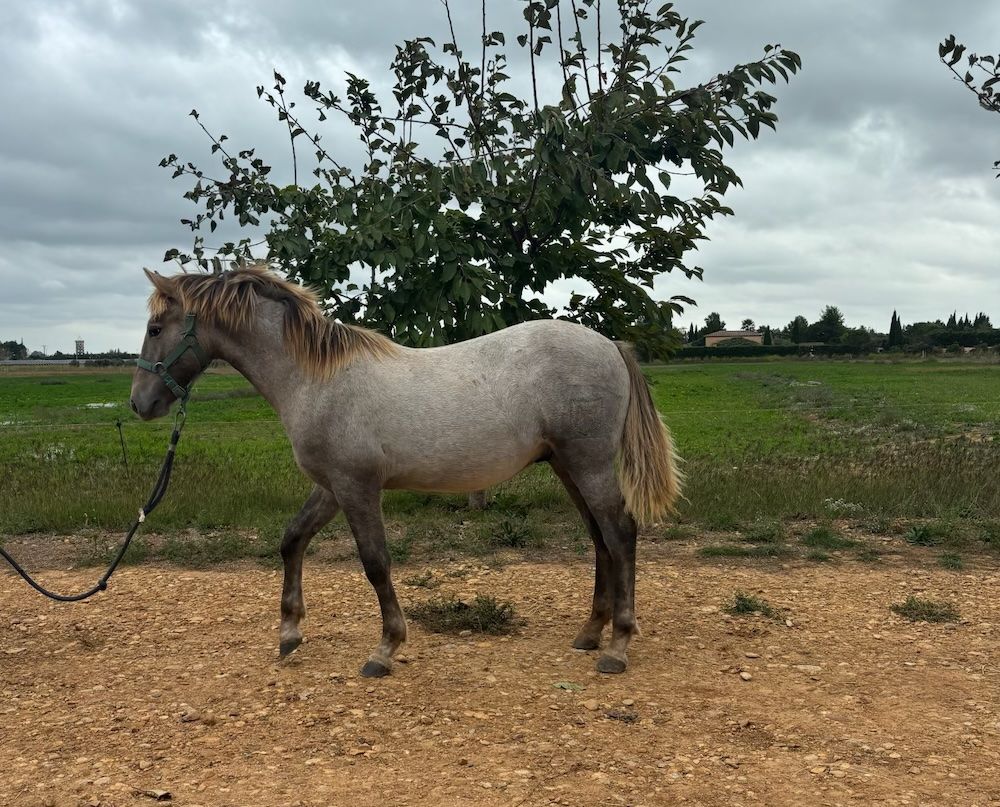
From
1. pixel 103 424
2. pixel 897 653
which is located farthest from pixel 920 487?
pixel 103 424

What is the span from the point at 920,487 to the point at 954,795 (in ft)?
21.6

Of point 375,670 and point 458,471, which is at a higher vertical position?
point 458,471

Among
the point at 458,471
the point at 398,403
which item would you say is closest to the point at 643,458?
the point at 458,471

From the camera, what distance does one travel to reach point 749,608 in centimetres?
591

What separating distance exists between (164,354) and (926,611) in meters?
5.47

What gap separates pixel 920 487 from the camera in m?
9.09

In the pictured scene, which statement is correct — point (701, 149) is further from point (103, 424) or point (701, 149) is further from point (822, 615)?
point (103, 424)

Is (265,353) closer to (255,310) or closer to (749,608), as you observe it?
(255,310)

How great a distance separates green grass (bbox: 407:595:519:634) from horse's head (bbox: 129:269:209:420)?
2268 mm

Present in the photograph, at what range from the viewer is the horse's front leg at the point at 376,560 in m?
4.75

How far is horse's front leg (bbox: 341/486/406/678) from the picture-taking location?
4750mm

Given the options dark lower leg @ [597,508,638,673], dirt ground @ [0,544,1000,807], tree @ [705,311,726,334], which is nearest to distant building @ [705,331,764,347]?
tree @ [705,311,726,334]

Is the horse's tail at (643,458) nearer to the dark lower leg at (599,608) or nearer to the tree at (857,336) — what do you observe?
the dark lower leg at (599,608)

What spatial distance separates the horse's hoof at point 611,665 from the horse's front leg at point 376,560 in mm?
1210
